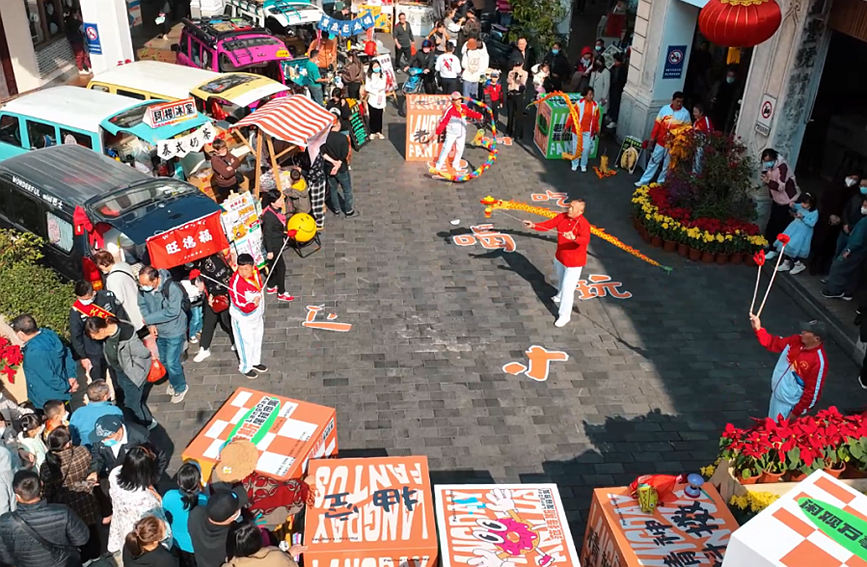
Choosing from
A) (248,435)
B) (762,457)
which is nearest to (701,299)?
(762,457)

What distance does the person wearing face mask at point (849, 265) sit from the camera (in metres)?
11.0

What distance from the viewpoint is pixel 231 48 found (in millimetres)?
18797

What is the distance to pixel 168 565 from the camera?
5738 millimetres

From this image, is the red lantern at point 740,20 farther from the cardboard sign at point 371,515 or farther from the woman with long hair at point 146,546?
the woman with long hair at point 146,546

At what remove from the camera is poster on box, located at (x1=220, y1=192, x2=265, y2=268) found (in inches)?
439

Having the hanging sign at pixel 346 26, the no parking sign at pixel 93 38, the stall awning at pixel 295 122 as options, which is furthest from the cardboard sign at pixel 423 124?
the no parking sign at pixel 93 38

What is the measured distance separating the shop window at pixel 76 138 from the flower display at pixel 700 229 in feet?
32.5

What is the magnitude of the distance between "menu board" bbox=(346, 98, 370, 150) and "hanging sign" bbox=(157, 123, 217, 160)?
391cm

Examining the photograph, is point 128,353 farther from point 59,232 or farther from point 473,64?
point 473,64

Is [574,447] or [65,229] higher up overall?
[65,229]

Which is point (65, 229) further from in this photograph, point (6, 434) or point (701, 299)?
point (701, 299)

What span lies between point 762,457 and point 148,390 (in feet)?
23.8

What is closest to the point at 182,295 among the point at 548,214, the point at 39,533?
the point at 39,533

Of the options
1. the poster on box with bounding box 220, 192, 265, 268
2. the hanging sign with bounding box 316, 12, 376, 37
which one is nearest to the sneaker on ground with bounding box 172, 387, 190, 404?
the poster on box with bounding box 220, 192, 265, 268
